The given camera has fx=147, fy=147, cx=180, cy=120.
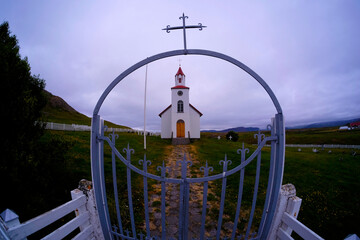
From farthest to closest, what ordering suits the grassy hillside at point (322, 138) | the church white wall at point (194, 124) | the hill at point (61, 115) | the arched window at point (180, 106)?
the grassy hillside at point (322, 138), the hill at point (61, 115), the church white wall at point (194, 124), the arched window at point (180, 106)

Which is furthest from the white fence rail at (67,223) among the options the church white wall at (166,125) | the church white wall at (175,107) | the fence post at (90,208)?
the church white wall at (166,125)

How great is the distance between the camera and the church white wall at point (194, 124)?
23.6 m

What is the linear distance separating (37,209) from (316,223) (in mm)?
6997

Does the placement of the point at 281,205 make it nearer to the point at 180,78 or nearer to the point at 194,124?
the point at 180,78

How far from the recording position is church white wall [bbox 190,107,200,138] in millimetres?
23625

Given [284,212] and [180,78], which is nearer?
[284,212]

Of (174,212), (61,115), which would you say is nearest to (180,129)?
(174,212)

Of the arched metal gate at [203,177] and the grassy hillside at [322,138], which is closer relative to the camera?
the arched metal gate at [203,177]

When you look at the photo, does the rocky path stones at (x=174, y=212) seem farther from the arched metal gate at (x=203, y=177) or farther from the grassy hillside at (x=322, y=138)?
the grassy hillside at (x=322, y=138)

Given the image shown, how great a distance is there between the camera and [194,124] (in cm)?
2370

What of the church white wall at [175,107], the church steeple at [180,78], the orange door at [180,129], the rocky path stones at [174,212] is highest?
the church steeple at [180,78]

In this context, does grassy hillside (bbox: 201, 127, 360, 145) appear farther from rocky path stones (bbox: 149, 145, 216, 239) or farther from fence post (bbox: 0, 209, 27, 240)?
fence post (bbox: 0, 209, 27, 240)

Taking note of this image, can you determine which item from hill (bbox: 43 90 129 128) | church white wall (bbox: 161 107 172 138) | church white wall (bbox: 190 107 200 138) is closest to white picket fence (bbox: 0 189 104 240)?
church white wall (bbox: 190 107 200 138)

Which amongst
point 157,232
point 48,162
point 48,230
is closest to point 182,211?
point 157,232
